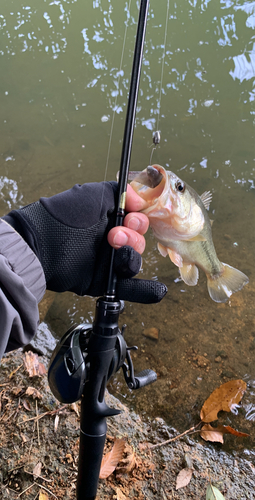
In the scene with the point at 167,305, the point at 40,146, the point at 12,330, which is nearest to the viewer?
the point at 12,330

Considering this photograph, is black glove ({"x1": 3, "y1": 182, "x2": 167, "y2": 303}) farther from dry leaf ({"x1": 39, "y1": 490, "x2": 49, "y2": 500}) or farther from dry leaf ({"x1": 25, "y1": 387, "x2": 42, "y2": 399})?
dry leaf ({"x1": 39, "y1": 490, "x2": 49, "y2": 500})

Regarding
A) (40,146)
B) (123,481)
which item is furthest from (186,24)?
(123,481)

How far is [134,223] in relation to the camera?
142 cm

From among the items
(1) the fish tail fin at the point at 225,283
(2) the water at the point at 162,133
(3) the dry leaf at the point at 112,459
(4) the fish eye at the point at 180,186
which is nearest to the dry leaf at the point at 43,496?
(3) the dry leaf at the point at 112,459

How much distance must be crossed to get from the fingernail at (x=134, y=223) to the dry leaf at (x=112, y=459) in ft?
3.98

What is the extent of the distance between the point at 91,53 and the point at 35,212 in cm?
465

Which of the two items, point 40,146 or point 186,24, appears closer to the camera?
point 40,146

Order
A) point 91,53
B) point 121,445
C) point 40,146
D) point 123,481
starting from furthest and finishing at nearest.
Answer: point 91,53 → point 40,146 → point 121,445 → point 123,481

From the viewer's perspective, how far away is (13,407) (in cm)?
196

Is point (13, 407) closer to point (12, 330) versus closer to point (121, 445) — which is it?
point (121, 445)

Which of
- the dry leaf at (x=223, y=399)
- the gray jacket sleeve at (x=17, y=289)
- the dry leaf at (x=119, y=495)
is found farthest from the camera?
the dry leaf at (x=223, y=399)

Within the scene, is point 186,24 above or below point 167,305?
above

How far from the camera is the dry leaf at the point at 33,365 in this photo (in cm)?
217

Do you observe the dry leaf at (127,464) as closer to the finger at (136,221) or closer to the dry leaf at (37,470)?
the dry leaf at (37,470)
